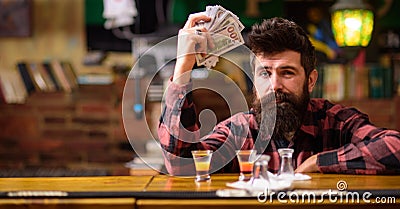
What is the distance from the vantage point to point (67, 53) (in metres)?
4.66

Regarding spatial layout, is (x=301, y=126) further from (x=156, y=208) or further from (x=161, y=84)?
(x=161, y=84)

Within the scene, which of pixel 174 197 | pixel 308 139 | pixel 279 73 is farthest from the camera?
pixel 308 139

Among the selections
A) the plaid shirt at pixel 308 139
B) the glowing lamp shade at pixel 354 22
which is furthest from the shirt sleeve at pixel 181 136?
the glowing lamp shade at pixel 354 22

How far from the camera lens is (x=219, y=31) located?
6.63ft

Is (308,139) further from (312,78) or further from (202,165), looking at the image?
(202,165)

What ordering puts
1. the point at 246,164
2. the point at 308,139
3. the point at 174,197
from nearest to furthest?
the point at 174,197, the point at 246,164, the point at 308,139

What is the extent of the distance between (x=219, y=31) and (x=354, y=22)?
6.13 ft

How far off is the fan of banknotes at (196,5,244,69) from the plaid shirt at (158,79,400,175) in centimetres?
11

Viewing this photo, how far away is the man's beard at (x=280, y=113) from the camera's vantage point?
6.91ft

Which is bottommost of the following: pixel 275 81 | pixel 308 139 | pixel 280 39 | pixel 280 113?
pixel 308 139

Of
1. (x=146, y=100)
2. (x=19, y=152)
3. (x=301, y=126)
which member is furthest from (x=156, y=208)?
(x=19, y=152)

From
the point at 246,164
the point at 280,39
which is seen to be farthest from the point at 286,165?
the point at 280,39

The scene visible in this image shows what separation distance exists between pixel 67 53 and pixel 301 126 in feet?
9.29

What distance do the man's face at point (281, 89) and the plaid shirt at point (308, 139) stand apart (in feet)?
0.19
